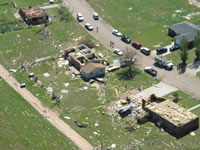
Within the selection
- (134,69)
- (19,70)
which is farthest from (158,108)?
(19,70)

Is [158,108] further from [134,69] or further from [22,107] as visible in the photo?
[22,107]

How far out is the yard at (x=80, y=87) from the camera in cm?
6148

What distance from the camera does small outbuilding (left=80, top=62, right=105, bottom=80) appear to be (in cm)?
7694

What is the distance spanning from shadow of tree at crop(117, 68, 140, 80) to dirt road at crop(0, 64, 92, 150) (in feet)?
56.6

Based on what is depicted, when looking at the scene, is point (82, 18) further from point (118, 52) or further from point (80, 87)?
point (80, 87)

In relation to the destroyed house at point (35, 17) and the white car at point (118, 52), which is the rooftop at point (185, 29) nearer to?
the white car at point (118, 52)

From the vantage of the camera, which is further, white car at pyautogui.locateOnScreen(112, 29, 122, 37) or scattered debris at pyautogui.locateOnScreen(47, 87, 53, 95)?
white car at pyautogui.locateOnScreen(112, 29, 122, 37)

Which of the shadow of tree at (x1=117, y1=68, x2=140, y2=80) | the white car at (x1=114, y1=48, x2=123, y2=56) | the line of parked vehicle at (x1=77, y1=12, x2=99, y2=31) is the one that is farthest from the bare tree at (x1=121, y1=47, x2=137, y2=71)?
the line of parked vehicle at (x1=77, y1=12, x2=99, y2=31)

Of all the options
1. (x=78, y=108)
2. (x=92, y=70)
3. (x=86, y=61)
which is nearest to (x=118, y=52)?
(x=86, y=61)

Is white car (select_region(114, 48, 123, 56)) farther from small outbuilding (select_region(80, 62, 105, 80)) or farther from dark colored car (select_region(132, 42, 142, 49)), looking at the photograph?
small outbuilding (select_region(80, 62, 105, 80))

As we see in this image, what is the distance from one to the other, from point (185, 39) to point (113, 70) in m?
16.8

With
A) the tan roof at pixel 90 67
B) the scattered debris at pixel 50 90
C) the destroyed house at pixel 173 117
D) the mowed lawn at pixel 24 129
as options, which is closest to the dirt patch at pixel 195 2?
the tan roof at pixel 90 67

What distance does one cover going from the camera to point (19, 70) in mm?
82125

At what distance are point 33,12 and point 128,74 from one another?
3819 cm
